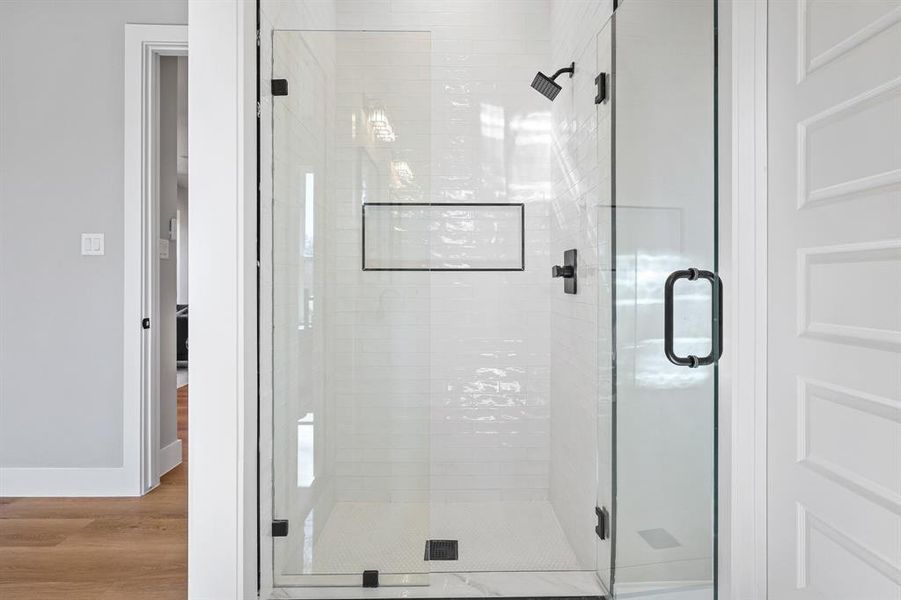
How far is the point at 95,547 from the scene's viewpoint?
2.42 metres

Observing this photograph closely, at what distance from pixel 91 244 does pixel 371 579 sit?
2240 millimetres

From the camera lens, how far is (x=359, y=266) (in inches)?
81.8

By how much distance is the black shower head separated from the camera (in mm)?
2658

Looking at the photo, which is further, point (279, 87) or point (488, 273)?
point (488, 273)

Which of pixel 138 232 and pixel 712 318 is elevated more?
pixel 138 232

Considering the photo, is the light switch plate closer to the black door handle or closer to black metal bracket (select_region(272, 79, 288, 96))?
black metal bracket (select_region(272, 79, 288, 96))

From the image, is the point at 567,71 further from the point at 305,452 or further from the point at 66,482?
the point at 66,482

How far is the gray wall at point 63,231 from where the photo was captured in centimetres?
308

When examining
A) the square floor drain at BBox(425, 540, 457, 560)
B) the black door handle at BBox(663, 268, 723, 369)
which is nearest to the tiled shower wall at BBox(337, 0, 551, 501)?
the square floor drain at BBox(425, 540, 457, 560)

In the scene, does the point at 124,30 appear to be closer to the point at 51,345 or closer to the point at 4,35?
the point at 4,35

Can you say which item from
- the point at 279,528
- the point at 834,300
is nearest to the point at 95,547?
the point at 279,528

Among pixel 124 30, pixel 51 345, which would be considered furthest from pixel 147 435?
pixel 124 30

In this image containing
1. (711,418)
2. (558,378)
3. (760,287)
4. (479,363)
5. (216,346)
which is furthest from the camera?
(479,363)

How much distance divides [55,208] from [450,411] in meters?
2.26
